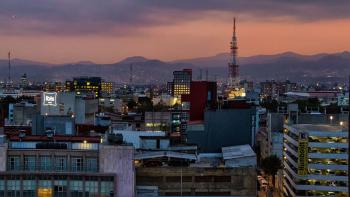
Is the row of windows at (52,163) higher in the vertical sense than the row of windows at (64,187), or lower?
higher

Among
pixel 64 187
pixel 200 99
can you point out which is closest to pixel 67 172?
pixel 64 187

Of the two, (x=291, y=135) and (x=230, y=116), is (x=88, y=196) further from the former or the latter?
(x=230, y=116)

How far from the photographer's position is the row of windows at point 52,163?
42562 mm

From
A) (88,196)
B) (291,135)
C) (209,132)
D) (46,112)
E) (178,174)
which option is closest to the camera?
(88,196)

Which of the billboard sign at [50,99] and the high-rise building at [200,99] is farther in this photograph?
the high-rise building at [200,99]

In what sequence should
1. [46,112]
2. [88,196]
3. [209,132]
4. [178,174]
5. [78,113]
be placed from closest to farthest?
1. [88,196]
2. [178,174]
3. [209,132]
4. [46,112]
5. [78,113]

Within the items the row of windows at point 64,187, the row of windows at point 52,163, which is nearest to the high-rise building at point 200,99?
the row of windows at point 52,163

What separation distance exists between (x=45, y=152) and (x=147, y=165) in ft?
34.1

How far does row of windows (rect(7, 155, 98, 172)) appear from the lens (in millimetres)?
42562

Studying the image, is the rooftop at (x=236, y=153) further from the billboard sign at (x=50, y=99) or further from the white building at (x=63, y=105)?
the billboard sign at (x=50, y=99)

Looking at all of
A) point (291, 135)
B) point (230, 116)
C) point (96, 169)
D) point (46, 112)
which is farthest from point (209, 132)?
point (96, 169)

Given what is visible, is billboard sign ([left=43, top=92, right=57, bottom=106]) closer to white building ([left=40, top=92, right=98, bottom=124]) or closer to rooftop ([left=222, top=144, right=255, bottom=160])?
white building ([left=40, top=92, right=98, bottom=124])

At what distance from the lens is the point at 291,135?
224 ft

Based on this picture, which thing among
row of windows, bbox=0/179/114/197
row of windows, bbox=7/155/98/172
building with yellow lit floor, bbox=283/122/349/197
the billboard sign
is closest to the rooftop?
building with yellow lit floor, bbox=283/122/349/197
